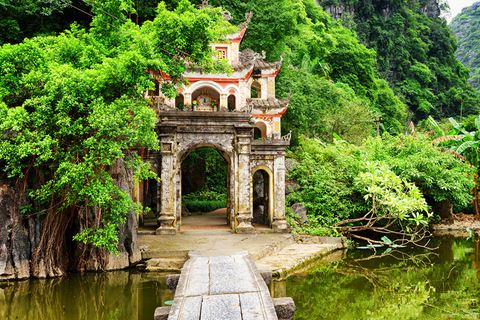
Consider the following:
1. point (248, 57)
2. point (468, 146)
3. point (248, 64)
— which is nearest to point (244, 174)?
point (248, 64)

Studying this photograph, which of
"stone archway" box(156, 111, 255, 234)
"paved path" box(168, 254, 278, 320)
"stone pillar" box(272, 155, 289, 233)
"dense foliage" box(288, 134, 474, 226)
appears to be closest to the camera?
"paved path" box(168, 254, 278, 320)

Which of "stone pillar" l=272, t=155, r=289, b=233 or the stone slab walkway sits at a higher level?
"stone pillar" l=272, t=155, r=289, b=233

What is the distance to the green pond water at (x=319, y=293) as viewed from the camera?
5.86 metres

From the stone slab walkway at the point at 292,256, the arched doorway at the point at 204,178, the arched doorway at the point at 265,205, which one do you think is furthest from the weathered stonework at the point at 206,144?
the arched doorway at the point at 204,178

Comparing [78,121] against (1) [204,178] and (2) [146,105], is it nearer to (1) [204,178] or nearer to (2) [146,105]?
(2) [146,105]

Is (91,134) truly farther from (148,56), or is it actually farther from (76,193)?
(148,56)

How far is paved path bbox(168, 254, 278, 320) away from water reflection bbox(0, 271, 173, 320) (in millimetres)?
1064

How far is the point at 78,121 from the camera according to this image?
687 cm

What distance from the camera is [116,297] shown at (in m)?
6.46

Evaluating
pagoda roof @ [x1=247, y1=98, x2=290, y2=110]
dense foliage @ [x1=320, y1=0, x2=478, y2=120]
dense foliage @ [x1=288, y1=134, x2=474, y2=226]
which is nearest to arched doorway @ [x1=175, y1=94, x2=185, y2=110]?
pagoda roof @ [x1=247, y1=98, x2=290, y2=110]

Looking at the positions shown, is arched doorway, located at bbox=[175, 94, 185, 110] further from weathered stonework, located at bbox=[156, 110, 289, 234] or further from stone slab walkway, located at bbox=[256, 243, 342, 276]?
stone slab walkway, located at bbox=[256, 243, 342, 276]

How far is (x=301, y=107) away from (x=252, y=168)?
6666 millimetres

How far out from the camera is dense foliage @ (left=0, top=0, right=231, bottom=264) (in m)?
6.66

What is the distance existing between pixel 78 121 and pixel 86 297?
3195 millimetres
